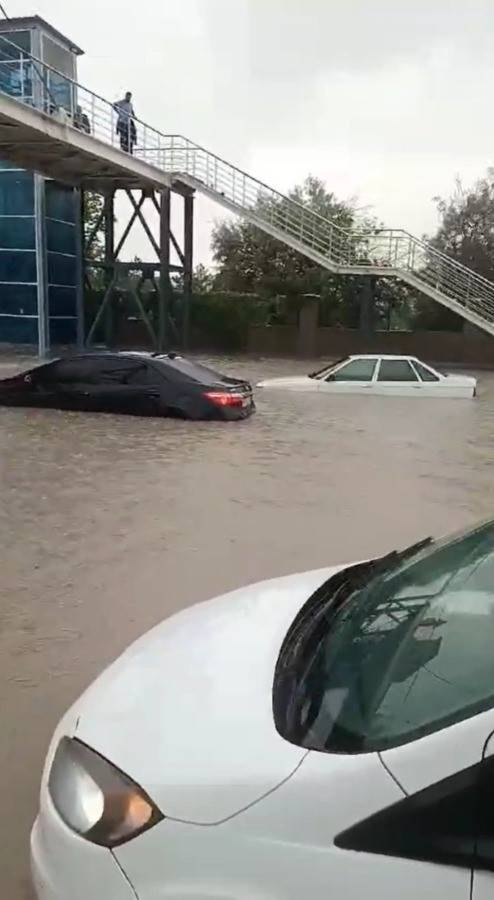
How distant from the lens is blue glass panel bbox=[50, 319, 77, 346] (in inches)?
1025

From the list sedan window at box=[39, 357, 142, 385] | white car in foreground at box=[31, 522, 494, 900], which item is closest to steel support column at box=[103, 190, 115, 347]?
sedan window at box=[39, 357, 142, 385]

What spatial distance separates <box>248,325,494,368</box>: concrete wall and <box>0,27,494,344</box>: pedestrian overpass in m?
2.20

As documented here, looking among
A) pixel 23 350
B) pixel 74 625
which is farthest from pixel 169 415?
pixel 23 350

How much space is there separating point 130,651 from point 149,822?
33.0 inches

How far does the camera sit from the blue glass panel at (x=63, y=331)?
1025 inches

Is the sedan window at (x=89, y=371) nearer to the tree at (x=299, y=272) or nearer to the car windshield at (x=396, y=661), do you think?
the car windshield at (x=396, y=661)

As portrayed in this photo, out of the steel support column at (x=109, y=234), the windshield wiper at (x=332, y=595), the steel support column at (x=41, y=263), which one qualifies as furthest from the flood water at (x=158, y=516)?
the steel support column at (x=109, y=234)

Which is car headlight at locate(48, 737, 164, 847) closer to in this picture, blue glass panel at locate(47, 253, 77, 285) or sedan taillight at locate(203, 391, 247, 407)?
sedan taillight at locate(203, 391, 247, 407)

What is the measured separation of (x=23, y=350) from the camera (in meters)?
24.3

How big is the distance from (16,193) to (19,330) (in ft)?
14.0

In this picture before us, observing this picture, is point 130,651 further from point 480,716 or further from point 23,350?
point 23,350

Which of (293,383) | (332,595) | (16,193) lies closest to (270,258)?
(16,193)

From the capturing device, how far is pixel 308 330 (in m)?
28.4

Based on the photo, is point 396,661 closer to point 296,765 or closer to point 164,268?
point 296,765
